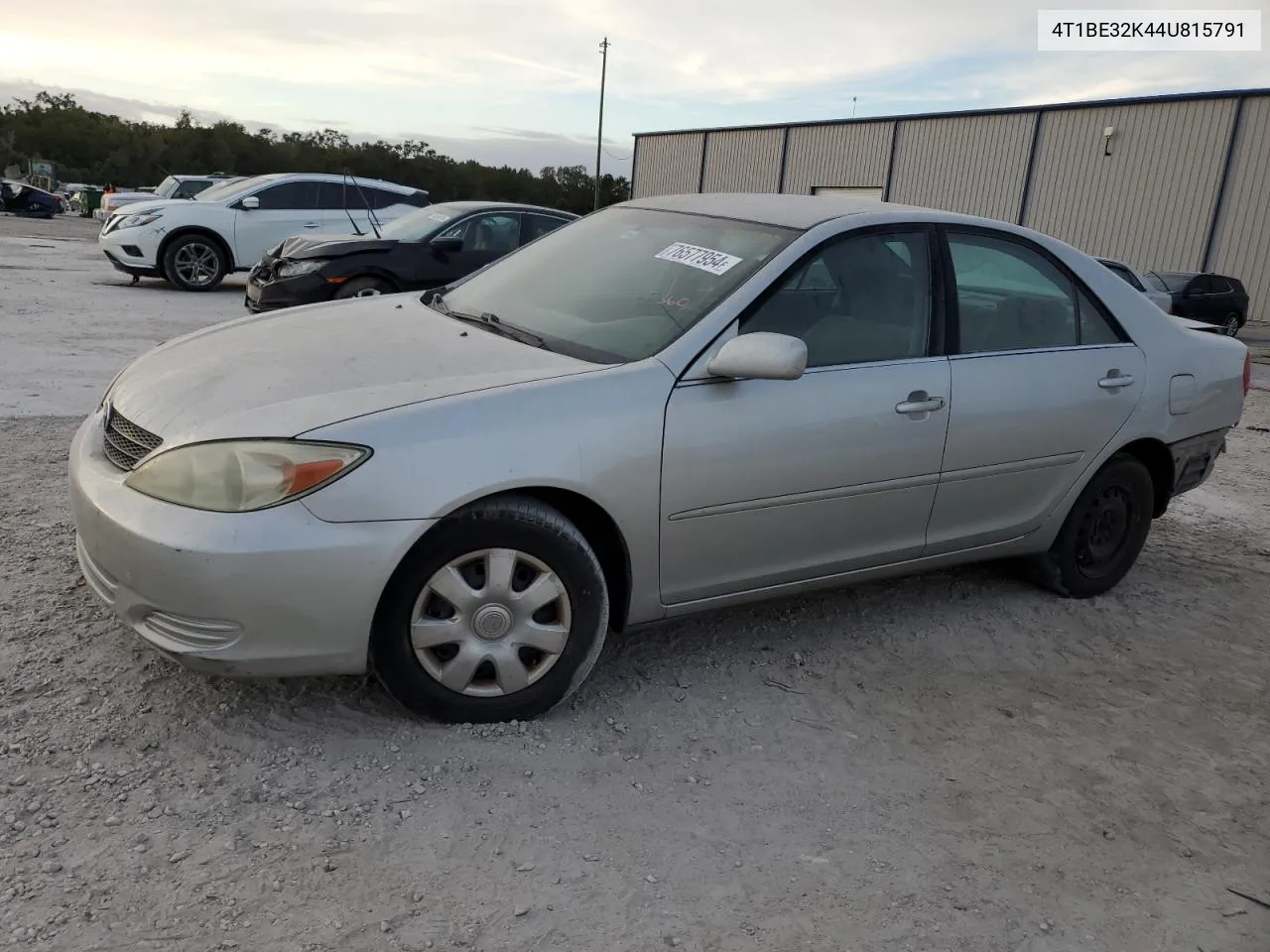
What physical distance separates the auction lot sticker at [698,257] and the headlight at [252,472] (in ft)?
4.63

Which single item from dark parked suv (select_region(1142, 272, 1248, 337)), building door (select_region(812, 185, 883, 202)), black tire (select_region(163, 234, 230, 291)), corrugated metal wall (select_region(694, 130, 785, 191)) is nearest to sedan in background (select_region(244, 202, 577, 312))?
black tire (select_region(163, 234, 230, 291))

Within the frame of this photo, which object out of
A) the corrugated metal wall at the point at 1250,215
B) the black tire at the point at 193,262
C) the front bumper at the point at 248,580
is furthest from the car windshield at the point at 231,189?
the corrugated metal wall at the point at 1250,215

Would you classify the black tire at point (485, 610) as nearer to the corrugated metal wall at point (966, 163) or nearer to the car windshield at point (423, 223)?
the car windshield at point (423, 223)

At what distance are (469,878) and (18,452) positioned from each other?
4.00m

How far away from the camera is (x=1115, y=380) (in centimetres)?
416

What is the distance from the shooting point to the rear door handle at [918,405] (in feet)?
11.6

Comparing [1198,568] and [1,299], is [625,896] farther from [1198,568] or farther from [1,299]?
[1,299]

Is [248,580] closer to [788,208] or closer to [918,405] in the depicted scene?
[918,405]

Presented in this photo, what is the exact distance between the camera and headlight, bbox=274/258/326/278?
9.09 meters

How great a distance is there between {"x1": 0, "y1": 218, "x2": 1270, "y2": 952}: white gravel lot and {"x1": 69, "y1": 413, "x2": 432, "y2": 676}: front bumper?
0.97 ft

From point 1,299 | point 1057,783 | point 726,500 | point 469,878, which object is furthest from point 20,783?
point 1,299

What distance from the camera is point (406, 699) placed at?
9.48ft

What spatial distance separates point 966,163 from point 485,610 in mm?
28162

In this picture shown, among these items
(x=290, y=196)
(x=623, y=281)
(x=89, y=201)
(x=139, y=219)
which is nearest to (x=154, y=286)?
(x=139, y=219)
